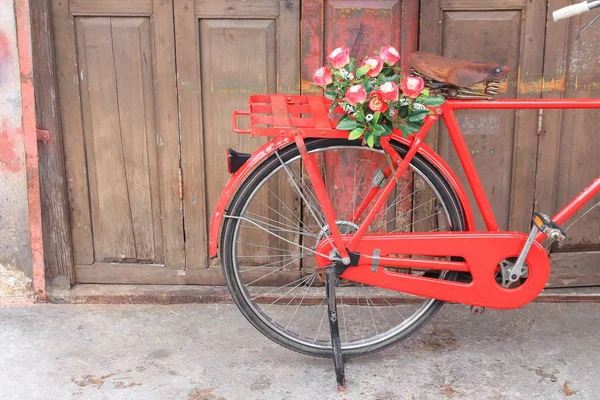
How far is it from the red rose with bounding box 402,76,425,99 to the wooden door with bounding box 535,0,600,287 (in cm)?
118

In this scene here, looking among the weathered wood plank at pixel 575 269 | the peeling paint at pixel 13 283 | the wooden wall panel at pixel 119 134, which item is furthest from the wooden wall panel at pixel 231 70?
the weathered wood plank at pixel 575 269

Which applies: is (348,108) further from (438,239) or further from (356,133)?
(438,239)

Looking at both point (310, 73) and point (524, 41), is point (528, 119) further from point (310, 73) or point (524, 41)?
point (310, 73)

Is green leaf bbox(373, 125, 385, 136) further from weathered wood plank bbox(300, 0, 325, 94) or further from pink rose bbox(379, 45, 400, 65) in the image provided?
weathered wood plank bbox(300, 0, 325, 94)

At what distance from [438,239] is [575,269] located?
4.14 ft

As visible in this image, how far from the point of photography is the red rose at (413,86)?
286cm

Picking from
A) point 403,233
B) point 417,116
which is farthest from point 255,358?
point 417,116

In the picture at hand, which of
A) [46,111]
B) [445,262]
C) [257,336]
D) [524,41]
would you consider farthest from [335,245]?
[46,111]

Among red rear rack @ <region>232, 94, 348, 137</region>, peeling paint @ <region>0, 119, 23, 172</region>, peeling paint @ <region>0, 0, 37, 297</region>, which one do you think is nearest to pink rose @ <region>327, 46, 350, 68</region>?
red rear rack @ <region>232, 94, 348, 137</region>

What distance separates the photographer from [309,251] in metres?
3.86

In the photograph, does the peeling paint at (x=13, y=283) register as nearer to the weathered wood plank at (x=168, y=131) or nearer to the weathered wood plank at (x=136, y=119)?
the weathered wood plank at (x=136, y=119)

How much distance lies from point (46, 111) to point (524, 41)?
258cm

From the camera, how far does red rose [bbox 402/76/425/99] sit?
286 centimetres

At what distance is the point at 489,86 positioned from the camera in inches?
121
